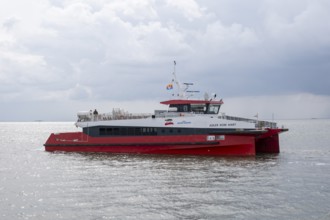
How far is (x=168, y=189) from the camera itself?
18969 mm

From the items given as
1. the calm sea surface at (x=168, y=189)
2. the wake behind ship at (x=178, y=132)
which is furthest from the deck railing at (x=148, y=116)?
the calm sea surface at (x=168, y=189)

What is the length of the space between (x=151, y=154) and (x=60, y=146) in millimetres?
10837

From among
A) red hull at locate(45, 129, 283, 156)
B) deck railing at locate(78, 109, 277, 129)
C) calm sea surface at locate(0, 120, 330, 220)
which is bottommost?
calm sea surface at locate(0, 120, 330, 220)

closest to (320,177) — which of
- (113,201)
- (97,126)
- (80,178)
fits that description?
(113,201)

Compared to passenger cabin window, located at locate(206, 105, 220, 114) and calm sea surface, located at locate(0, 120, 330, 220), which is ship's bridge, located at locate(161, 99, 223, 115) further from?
calm sea surface, located at locate(0, 120, 330, 220)

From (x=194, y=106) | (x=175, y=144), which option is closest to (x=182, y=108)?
(x=194, y=106)

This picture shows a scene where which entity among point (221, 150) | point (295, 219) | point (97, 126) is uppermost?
point (97, 126)

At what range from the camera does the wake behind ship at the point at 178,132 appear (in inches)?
1232

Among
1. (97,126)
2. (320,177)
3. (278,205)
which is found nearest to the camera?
(278,205)

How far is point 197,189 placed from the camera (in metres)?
18.8

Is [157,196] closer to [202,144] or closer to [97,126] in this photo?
[202,144]

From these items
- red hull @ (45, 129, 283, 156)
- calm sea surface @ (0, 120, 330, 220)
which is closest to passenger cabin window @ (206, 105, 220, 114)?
red hull @ (45, 129, 283, 156)

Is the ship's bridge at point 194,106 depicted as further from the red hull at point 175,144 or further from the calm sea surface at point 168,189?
the calm sea surface at point 168,189

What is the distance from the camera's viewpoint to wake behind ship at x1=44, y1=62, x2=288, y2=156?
1232 inches
